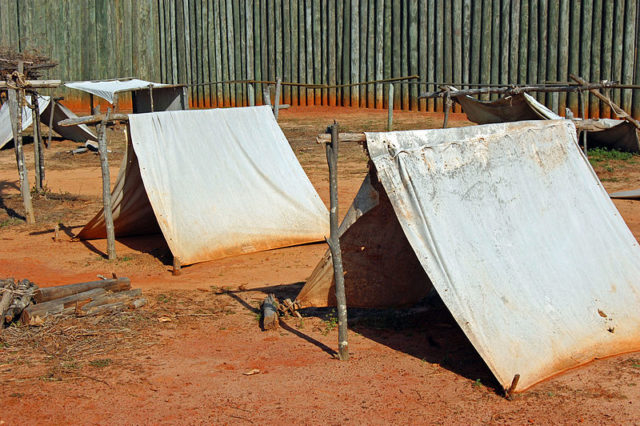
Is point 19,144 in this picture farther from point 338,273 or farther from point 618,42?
point 618,42

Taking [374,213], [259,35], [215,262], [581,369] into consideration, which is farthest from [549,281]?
[259,35]

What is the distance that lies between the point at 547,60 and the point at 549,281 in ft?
33.0

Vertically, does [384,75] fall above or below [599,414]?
above

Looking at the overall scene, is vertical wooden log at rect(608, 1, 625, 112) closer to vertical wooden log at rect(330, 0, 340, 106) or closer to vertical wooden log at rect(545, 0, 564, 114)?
vertical wooden log at rect(545, 0, 564, 114)

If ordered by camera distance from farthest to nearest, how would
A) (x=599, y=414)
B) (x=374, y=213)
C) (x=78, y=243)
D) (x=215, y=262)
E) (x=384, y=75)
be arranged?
1. (x=384, y=75)
2. (x=78, y=243)
3. (x=215, y=262)
4. (x=374, y=213)
5. (x=599, y=414)

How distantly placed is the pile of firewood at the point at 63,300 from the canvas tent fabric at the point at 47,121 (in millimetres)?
10039

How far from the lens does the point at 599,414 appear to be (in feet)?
14.9

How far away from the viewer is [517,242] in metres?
5.38

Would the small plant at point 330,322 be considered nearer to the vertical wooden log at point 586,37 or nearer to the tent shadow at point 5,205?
the tent shadow at point 5,205

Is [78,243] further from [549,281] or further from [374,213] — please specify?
[549,281]

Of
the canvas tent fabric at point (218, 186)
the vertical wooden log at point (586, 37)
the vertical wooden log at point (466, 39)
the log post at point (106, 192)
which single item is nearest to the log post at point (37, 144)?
the canvas tent fabric at point (218, 186)

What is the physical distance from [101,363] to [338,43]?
12806 millimetres

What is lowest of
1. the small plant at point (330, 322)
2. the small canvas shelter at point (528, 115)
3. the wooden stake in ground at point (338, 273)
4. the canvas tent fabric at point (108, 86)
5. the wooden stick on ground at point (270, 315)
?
the small plant at point (330, 322)

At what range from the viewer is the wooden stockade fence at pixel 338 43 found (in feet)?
45.6
